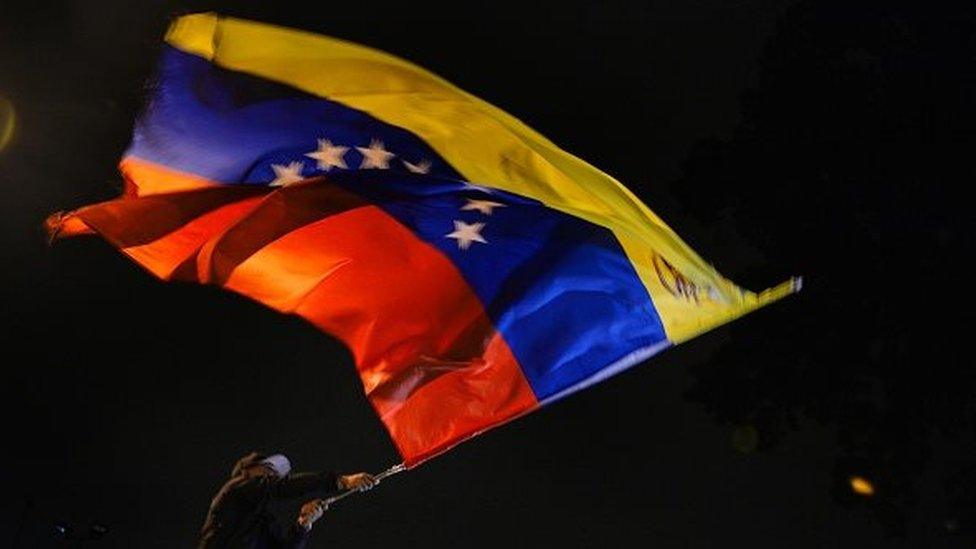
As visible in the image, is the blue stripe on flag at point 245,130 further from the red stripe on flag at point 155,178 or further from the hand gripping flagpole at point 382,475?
the hand gripping flagpole at point 382,475

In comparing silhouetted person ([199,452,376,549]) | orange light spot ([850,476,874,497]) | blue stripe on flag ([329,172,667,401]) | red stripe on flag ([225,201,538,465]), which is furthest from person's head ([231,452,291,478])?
orange light spot ([850,476,874,497])

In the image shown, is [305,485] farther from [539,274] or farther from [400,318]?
[539,274]

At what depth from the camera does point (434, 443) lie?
4.62 m

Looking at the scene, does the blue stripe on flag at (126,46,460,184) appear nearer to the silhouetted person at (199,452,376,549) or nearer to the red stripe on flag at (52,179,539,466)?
the red stripe on flag at (52,179,539,466)

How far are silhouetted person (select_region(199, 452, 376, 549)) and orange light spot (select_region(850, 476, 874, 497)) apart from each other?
38.7 ft

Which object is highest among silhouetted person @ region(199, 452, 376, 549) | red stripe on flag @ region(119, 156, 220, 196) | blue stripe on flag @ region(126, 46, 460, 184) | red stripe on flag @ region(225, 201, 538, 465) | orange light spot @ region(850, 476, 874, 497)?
blue stripe on flag @ region(126, 46, 460, 184)

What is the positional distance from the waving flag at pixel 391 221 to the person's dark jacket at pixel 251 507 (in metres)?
0.55

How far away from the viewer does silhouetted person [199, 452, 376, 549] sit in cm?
480

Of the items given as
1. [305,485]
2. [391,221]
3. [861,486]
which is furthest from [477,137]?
[861,486]

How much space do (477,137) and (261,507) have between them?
224 centimetres

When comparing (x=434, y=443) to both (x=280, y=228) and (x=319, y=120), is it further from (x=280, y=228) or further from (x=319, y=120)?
A: (x=319, y=120)

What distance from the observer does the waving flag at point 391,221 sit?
191 inches

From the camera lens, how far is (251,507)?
16.1ft

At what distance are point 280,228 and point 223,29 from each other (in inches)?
42.6
